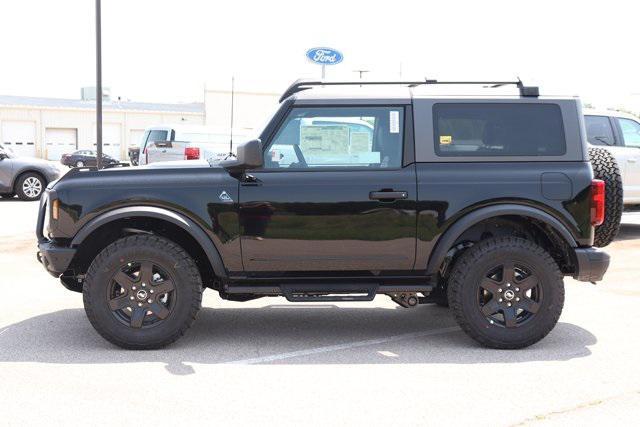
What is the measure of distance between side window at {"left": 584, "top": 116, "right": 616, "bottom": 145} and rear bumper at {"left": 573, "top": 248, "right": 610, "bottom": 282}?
260 inches

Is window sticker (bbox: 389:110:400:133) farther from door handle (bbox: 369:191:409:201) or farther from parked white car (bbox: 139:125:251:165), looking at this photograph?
parked white car (bbox: 139:125:251:165)

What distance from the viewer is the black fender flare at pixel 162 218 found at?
554cm

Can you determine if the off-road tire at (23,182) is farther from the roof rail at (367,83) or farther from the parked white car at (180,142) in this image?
the roof rail at (367,83)

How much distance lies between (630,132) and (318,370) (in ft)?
29.2

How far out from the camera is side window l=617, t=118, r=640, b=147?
1222cm

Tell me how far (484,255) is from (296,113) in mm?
1683

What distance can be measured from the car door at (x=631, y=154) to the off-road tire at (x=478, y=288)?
7.34m

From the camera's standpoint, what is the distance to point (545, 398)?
14.9 ft

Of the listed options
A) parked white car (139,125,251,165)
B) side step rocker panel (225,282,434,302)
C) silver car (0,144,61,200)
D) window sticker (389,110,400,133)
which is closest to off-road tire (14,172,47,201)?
silver car (0,144,61,200)

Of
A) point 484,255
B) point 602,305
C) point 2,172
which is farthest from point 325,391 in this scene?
point 2,172

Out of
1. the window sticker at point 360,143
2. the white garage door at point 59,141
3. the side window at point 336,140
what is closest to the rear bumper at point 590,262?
the side window at point 336,140

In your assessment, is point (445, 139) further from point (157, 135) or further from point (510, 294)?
point (157, 135)

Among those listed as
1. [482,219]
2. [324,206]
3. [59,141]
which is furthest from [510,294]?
[59,141]

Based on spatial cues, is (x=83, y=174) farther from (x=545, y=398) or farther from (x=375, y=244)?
(x=545, y=398)
